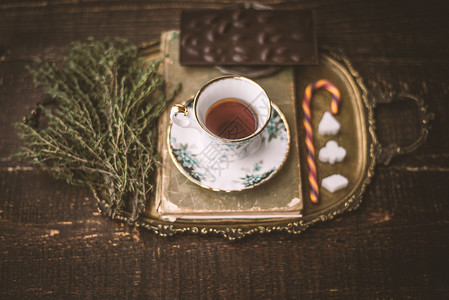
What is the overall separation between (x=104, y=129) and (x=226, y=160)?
358 mm

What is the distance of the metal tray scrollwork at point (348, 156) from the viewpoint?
2.88 ft

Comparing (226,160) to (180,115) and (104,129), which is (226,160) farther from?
(104,129)

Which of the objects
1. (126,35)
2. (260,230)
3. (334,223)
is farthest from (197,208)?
(126,35)

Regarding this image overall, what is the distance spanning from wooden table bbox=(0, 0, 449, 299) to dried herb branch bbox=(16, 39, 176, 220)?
0.07 meters

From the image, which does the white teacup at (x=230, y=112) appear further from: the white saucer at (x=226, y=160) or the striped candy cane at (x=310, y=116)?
the striped candy cane at (x=310, y=116)

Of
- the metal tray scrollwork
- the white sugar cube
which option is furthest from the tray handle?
the white sugar cube

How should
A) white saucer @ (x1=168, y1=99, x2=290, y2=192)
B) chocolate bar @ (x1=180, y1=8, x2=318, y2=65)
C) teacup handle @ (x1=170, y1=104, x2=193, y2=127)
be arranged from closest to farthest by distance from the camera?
1. teacup handle @ (x1=170, y1=104, x2=193, y2=127)
2. white saucer @ (x1=168, y1=99, x2=290, y2=192)
3. chocolate bar @ (x1=180, y1=8, x2=318, y2=65)

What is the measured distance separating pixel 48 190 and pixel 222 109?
0.56 m

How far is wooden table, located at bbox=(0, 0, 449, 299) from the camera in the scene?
0.86 m

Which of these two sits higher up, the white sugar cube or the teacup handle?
the teacup handle

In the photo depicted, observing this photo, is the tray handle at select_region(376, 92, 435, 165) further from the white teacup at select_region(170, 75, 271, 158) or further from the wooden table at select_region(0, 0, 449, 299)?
the white teacup at select_region(170, 75, 271, 158)

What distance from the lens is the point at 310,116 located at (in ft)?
3.18

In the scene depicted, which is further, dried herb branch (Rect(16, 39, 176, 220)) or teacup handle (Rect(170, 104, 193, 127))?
dried herb branch (Rect(16, 39, 176, 220))

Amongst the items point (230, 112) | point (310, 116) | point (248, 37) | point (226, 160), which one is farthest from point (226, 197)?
point (248, 37)
